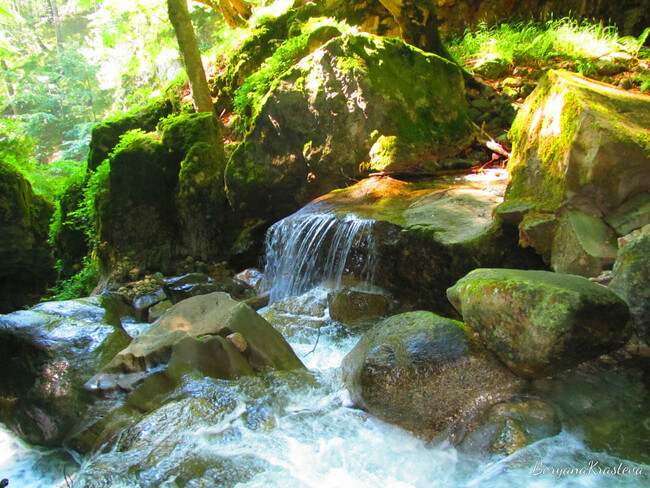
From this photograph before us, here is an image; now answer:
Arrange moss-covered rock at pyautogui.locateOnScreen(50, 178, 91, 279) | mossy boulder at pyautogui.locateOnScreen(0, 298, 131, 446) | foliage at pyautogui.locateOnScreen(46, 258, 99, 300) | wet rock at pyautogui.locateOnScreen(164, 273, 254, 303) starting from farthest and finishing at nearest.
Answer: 1. moss-covered rock at pyautogui.locateOnScreen(50, 178, 91, 279)
2. foliage at pyautogui.locateOnScreen(46, 258, 99, 300)
3. wet rock at pyautogui.locateOnScreen(164, 273, 254, 303)
4. mossy boulder at pyautogui.locateOnScreen(0, 298, 131, 446)

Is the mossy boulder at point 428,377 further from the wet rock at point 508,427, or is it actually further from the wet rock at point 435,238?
the wet rock at point 435,238

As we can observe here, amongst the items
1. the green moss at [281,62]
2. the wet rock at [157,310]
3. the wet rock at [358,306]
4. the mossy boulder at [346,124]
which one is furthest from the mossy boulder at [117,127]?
the wet rock at [358,306]

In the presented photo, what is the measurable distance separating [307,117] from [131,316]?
4135 mm

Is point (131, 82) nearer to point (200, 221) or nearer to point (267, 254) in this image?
point (200, 221)

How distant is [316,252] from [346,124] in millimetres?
2449

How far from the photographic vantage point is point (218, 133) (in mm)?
7641

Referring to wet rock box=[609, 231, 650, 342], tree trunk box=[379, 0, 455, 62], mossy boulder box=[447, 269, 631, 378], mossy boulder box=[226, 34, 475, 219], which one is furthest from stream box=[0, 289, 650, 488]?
tree trunk box=[379, 0, 455, 62]

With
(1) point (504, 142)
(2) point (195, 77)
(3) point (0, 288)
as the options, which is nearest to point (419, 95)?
(1) point (504, 142)

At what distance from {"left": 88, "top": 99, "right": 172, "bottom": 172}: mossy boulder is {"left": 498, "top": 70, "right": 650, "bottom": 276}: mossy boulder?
8.94 meters

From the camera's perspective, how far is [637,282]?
8.37 feet

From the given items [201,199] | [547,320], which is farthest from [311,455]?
[201,199]

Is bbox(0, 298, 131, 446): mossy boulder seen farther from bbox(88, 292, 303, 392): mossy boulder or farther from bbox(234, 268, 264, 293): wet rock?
bbox(234, 268, 264, 293): wet rock

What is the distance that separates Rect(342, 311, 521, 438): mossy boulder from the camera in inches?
99.8

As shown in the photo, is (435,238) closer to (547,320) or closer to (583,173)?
(583,173)
